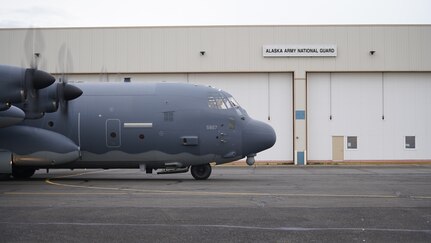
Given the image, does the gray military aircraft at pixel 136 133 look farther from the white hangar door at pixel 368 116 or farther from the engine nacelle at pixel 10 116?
the white hangar door at pixel 368 116

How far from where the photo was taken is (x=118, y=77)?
146 feet

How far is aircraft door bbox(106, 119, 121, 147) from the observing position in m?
24.4

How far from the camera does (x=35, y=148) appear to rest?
24.0m

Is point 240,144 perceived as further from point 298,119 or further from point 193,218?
point 298,119

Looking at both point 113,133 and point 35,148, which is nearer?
point 35,148

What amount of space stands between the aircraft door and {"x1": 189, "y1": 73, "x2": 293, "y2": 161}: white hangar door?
21784 mm

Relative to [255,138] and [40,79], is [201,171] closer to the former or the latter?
[255,138]

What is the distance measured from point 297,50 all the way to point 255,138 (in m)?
22.5

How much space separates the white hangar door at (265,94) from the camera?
4547cm

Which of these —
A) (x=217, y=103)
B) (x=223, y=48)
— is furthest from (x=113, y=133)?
(x=223, y=48)

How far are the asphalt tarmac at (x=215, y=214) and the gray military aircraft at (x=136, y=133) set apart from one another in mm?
3553

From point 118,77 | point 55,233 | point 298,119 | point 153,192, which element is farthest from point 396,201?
point 118,77

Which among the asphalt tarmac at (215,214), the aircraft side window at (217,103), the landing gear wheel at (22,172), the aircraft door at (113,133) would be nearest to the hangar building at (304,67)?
the landing gear wheel at (22,172)

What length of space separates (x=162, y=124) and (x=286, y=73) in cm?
2348
